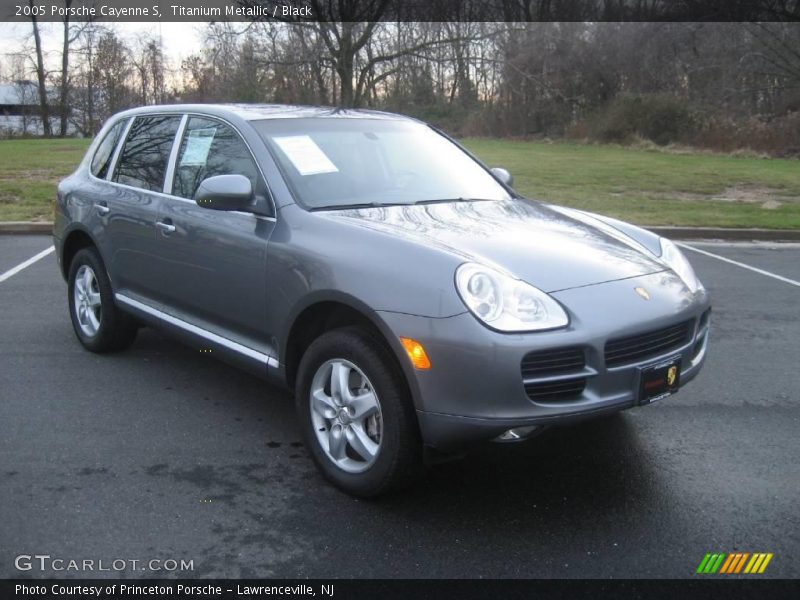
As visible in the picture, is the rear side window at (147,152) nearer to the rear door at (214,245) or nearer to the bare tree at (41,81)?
the rear door at (214,245)

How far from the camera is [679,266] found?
3.85 m

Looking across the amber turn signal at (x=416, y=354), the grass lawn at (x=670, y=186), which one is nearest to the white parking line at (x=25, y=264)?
the amber turn signal at (x=416, y=354)

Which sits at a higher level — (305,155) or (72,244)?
(305,155)

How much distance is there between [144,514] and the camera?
3258 millimetres

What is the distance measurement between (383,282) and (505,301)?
493mm

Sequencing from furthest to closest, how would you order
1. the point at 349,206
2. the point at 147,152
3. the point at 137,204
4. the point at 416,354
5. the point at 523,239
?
the point at 147,152 → the point at 137,204 → the point at 349,206 → the point at 523,239 → the point at 416,354

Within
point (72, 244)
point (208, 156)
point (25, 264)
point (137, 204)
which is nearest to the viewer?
point (208, 156)

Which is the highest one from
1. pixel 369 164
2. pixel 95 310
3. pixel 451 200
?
pixel 369 164

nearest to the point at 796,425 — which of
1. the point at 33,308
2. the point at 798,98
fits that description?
the point at 33,308

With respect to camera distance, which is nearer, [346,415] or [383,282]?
[383,282]

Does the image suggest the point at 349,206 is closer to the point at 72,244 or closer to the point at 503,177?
the point at 503,177

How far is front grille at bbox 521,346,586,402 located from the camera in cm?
295

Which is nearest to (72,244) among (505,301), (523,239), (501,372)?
(523,239)

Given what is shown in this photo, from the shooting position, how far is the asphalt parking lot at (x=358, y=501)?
297 cm
